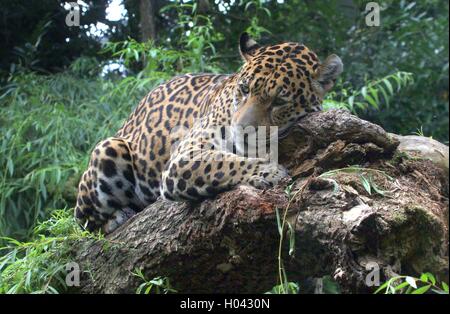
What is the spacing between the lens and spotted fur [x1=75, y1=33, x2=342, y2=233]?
4344 millimetres

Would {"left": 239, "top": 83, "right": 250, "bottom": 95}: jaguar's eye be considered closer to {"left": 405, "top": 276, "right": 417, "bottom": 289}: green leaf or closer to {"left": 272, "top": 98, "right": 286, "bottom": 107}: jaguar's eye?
{"left": 272, "top": 98, "right": 286, "bottom": 107}: jaguar's eye

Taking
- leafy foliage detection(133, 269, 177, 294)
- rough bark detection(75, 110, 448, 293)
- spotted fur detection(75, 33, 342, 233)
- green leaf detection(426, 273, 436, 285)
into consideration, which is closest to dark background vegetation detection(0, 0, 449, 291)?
spotted fur detection(75, 33, 342, 233)

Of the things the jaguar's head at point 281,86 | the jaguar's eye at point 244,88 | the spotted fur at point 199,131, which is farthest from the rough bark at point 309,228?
the jaguar's eye at point 244,88

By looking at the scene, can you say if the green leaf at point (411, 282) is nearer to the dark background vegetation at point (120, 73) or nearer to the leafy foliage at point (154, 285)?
the leafy foliage at point (154, 285)

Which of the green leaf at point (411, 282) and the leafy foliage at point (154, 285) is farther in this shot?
the leafy foliage at point (154, 285)

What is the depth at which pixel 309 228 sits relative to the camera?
3.61 m

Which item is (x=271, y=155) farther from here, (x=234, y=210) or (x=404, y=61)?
(x=404, y=61)

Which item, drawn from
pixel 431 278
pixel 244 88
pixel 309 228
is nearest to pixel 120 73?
pixel 244 88

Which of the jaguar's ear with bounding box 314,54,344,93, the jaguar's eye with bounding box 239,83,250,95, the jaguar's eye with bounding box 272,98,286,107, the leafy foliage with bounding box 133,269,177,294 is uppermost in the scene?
the jaguar's ear with bounding box 314,54,344,93

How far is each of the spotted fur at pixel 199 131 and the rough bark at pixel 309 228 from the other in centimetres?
17

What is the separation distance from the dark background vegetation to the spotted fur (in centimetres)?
83

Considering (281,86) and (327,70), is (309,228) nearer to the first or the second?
(281,86)

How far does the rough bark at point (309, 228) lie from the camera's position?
3.43 metres

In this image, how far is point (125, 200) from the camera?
538cm
